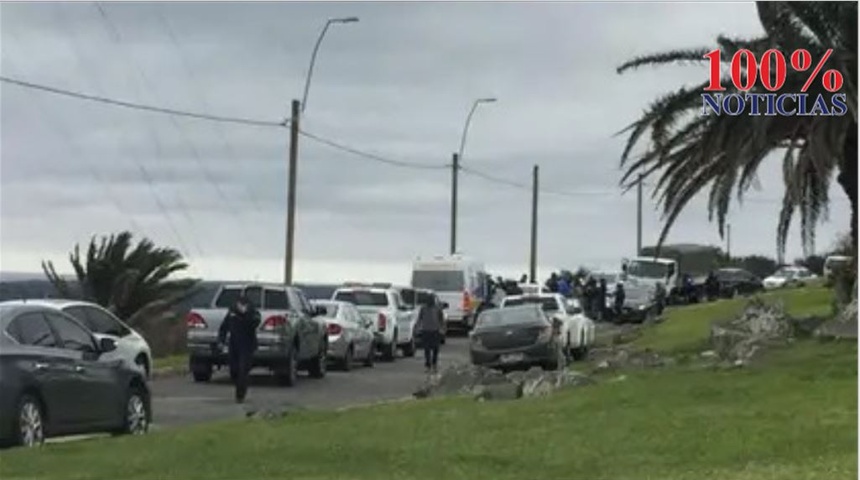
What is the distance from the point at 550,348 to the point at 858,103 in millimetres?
8764

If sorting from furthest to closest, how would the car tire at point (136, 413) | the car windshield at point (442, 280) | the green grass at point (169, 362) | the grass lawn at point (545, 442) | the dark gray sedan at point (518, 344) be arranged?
1. the car windshield at point (442, 280)
2. the green grass at point (169, 362)
3. the dark gray sedan at point (518, 344)
4. the car tire at point (136, 413)
5. the grass lawn at point (545, 442)

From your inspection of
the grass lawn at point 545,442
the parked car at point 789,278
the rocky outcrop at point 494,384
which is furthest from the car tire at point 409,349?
the parked car at point 789,278

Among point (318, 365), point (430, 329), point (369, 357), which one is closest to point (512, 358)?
point (430, 329)

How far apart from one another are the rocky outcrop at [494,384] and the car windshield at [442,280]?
2306 cm

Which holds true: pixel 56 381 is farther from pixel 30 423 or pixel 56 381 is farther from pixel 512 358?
pixel 512 358

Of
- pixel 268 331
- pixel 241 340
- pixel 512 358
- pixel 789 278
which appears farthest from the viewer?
pixel 789 278

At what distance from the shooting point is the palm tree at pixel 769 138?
907 inches

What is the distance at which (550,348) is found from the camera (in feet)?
93.0

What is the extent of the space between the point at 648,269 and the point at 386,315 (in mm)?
25825

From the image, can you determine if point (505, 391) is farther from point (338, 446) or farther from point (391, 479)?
point (391, 479)

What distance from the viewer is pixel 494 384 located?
19703mm

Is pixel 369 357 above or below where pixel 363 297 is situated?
below

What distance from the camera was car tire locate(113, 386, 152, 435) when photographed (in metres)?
15.6

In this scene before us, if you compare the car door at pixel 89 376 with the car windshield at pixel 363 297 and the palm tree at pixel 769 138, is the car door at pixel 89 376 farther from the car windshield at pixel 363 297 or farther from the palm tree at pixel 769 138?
the car windshield at pixel 363 297
